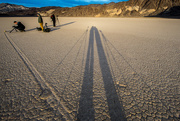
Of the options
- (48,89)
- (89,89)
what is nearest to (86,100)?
(89,89)

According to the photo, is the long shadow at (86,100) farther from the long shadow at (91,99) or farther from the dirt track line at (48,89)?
the dirt track line at (48,89)

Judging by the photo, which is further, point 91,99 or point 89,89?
point 89,89

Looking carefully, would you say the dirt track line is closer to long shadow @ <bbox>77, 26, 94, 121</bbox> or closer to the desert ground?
the desert ground

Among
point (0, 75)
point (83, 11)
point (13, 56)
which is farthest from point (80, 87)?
point (83, 11)

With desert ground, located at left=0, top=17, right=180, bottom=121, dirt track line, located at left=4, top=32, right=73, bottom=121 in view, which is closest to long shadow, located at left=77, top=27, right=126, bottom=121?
desert ground, located at left=0, top=17, right=180, bottom=121

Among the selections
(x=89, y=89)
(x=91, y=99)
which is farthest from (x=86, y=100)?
(x=89, y=89)

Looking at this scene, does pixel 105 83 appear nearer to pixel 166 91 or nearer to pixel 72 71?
pixel 72 71

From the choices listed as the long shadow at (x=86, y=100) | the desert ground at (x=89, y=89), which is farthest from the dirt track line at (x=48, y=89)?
the long shadow at (x=86, y=100)

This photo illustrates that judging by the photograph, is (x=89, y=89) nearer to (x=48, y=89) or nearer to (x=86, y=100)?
(x=86, y=100)

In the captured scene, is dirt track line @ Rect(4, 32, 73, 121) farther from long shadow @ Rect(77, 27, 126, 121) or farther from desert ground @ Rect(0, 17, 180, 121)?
long shadow @ Rect(77, 27, 126, 121)

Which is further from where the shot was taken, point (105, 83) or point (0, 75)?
point (0, 75)

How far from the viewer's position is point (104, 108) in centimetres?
159

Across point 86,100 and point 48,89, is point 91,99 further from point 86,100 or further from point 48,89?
point 48,89

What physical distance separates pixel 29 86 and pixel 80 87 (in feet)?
4.04
